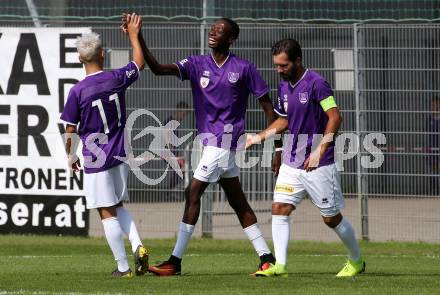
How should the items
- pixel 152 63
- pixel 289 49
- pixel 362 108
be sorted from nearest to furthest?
pixel 289 49 → pixel 152 63 → pixel 362 108

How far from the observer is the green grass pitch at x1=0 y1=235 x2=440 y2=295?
923 cm

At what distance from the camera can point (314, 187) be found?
33.5 feet

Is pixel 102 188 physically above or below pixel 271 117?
below

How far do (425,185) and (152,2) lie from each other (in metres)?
5.54

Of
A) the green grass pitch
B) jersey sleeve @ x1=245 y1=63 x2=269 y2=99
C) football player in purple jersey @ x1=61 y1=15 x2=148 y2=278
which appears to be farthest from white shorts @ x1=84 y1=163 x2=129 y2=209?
jersey sleeve @ x1=245 y1=63 x2=269 y2=99

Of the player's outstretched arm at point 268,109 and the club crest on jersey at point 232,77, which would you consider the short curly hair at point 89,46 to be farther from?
the player's outstretched arm at point 268,109

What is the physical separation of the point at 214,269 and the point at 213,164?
1420mm

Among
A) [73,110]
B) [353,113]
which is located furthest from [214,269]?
[353,113]

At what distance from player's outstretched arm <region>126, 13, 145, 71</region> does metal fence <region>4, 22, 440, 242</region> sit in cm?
561

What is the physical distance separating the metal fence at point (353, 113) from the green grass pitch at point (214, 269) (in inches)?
25.0

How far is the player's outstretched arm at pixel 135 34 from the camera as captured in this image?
34.1ft

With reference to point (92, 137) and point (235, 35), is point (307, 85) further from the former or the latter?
point (92, 137)

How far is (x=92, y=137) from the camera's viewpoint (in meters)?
10.2

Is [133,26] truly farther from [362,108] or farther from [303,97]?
[362,108]
